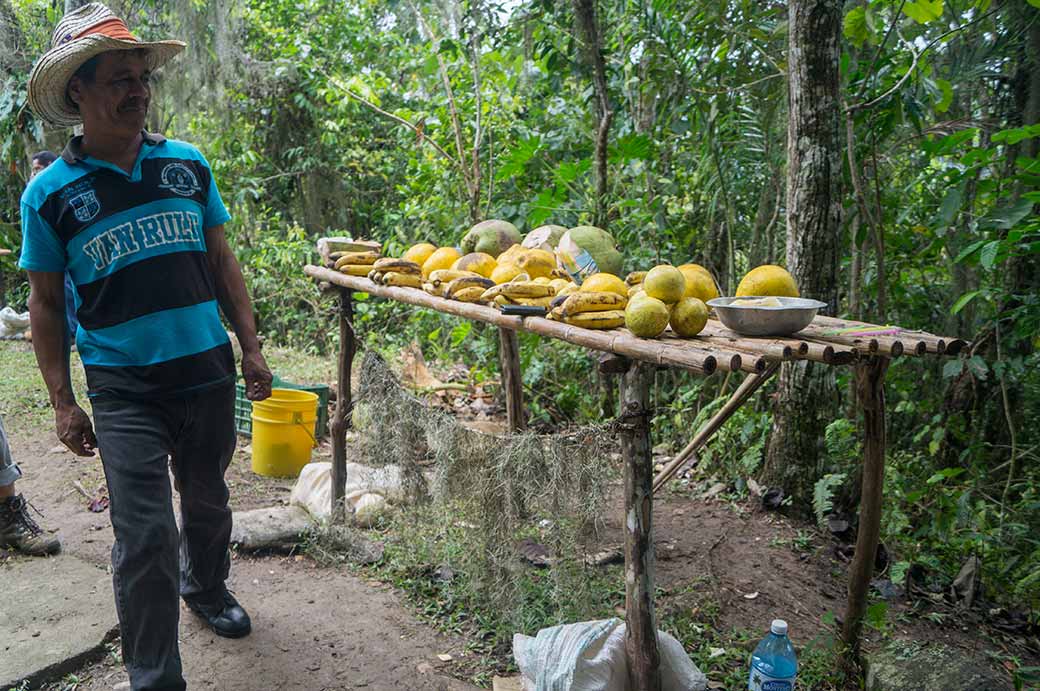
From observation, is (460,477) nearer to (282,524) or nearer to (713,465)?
(282,524)

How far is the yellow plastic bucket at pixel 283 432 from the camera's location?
4.76 metres

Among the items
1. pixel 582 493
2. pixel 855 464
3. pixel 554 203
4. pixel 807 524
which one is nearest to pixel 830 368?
pixel 855 464

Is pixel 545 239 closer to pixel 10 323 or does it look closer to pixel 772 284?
pixel 772 284

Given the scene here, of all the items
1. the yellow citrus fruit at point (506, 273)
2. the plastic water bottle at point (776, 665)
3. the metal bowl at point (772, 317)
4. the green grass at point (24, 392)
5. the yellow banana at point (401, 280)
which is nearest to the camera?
the metal bowl at point (772, 317)

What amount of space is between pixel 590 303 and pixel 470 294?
0.70 metres

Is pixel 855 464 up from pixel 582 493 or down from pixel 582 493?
down

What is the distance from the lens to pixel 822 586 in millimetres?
3354

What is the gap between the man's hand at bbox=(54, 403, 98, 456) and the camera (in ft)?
8.27

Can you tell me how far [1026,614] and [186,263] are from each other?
3.53m

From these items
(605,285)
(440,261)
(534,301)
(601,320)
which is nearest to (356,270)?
(440,261)

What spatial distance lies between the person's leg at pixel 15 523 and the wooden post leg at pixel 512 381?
2.26 meters

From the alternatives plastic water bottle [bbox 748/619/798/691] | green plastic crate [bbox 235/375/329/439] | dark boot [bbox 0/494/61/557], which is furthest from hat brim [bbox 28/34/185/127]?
green plastic crate [bbox 235/375/329/439]

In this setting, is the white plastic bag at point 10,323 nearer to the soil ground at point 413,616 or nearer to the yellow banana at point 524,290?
the soil ground at point 413,616

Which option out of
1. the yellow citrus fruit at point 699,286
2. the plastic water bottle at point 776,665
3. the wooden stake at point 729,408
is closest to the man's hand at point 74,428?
the wooden stake at point 729,408
